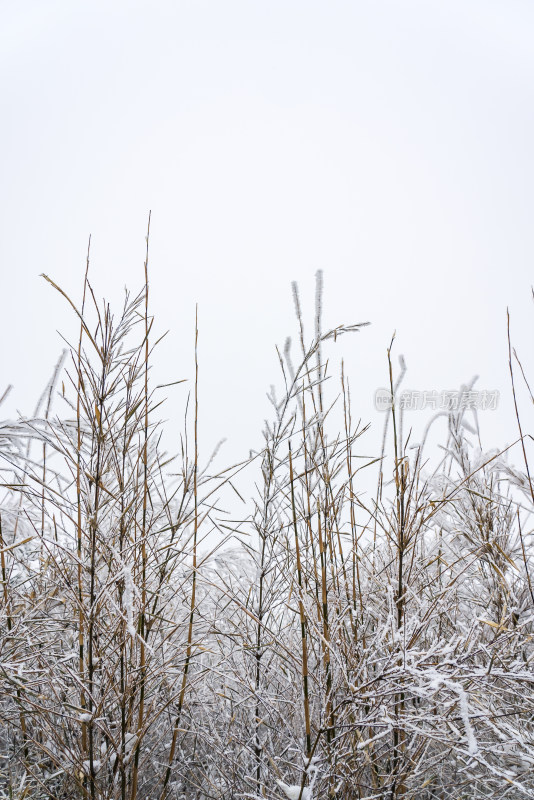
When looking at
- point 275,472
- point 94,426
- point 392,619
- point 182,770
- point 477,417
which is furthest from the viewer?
point 477,417

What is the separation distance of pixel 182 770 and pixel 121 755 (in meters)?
0.87

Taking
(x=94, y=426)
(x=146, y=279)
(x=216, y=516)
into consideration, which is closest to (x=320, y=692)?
(x=216, y=516)

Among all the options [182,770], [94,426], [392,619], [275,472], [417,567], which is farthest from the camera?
[182,770]

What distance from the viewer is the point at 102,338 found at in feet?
4.85

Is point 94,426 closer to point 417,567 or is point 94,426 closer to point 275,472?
point 275,472

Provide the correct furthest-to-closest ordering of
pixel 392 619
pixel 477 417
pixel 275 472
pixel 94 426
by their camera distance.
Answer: pixel 477 417, pixel 275 472, pixel 94 426, pixel 392 619

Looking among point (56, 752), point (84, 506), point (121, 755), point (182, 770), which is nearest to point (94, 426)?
point (84, 506)

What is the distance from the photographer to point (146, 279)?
1.48 meters

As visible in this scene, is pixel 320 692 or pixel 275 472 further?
pixel 275 472

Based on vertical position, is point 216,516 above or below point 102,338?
below

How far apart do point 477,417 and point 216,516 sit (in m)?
1.29

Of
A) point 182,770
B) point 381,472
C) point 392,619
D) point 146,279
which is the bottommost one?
point 182,770

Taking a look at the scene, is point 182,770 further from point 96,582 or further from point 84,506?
point 84,506

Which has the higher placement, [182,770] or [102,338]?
[102,338]
